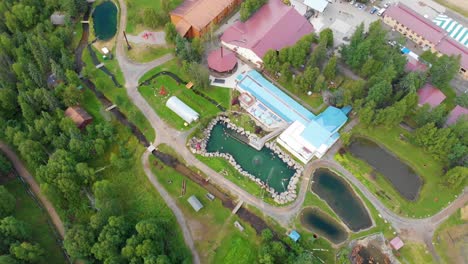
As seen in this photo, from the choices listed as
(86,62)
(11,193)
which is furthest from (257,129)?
(11,193)

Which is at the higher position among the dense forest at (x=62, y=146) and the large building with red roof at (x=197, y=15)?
the large building with red roof at (x=197, y=15)

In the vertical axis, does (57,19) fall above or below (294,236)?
below

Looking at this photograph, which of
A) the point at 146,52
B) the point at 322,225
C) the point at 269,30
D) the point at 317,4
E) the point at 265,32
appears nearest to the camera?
the point at 322,225

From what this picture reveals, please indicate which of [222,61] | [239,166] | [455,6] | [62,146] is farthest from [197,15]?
[455,6]

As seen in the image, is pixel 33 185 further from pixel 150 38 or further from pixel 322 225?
pixel 322 225

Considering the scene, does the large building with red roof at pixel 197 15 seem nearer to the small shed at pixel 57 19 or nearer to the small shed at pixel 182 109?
the small shed at pixel 182 109

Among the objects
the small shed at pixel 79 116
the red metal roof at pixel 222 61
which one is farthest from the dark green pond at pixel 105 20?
the red metal roof at pixel 222 61
